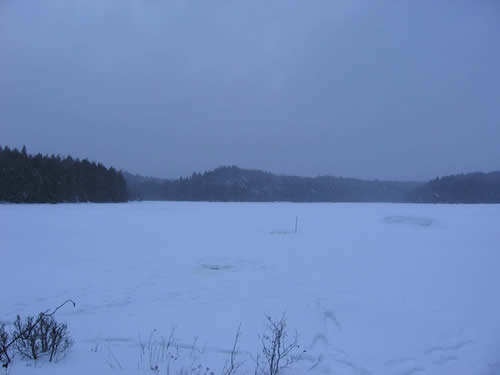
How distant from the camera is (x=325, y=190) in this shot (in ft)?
250

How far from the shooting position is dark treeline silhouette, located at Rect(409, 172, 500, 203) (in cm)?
4925

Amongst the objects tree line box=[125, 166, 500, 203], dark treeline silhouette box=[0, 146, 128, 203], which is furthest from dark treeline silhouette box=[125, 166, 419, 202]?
dark treeline silhouette box=[0, 146, 128, 203]

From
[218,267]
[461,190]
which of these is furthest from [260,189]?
[218,267]

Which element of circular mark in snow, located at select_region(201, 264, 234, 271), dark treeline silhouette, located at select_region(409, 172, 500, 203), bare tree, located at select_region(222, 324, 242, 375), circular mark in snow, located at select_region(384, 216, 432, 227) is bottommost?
circular mark in snow, located at select_region(201, 264, 234, 271)

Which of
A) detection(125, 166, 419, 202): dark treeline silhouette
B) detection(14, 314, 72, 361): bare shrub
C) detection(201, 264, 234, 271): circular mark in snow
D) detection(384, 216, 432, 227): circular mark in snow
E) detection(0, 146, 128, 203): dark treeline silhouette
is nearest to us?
detection(14, 314, 72, 361): bare shrub

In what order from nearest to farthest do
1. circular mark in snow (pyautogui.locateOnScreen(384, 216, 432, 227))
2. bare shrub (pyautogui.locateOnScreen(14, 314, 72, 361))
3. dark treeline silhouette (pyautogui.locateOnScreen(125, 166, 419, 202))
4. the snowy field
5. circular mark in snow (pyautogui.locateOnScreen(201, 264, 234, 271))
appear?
bare shrub (pyautogui.locateOnScreen(14, 314, 72, 361)), the snowy field, circular mark in snow (pyautogui.locateOnScreen(201, 264, 234, 271)), circular mark in snow (pyautogui.locateOnScreen(384, 216, 432, 227)), dark treeline silhouette (pyautogui.locateOnScreen(125, 166, 419, 202))

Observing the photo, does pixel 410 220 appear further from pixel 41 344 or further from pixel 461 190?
pixel 461 190

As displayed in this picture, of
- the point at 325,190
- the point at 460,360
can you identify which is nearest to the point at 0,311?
the point at 460,360

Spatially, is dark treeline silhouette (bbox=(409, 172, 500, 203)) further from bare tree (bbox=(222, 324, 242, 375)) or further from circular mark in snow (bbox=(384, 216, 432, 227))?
bare tree (bbox=(222, 324, 242, 375))

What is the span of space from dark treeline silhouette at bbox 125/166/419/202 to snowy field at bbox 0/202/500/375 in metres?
58.5

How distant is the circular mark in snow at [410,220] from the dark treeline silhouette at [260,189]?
4483 cm

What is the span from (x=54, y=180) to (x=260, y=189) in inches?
2121

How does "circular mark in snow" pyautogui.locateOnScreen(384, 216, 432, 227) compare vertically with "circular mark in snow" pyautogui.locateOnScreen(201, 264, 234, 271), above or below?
above

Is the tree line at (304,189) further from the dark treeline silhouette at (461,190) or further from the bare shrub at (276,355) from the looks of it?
the bare shrub at (276,355)
